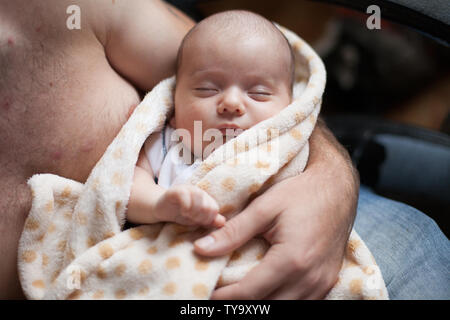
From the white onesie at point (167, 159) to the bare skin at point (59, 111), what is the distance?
0.28ft

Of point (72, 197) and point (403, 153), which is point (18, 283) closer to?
point (72, 197)

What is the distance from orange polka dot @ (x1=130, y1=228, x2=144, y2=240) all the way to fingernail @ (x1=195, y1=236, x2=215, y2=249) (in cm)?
12

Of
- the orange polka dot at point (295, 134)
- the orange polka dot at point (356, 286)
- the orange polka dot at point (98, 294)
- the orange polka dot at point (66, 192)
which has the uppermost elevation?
the orange polka dot at point (295, 134)

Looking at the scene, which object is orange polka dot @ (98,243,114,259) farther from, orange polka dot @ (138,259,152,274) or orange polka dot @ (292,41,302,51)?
orange polka dot @ (292,41,302,51)

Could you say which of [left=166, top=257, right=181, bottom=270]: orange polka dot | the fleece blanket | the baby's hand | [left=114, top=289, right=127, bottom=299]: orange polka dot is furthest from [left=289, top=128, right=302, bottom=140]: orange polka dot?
[left=114, top=289, right=127, bottom=299]: orange polka dot

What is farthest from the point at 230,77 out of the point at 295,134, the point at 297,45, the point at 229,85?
the point at 297,45

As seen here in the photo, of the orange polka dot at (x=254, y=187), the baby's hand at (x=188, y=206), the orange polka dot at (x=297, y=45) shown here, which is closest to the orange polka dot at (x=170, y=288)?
the baby's hand at (x=188, y=206)

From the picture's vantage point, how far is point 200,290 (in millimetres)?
694

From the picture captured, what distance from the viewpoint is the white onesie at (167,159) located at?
33.4 inches

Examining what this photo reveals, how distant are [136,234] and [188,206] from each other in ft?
0.52

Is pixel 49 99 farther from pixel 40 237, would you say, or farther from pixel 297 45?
pixel 297 45

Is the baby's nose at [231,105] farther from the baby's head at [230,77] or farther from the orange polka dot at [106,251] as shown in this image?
the orange polka dot at [106,251]

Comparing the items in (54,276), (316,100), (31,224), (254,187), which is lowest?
(54,276)
